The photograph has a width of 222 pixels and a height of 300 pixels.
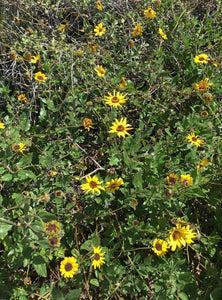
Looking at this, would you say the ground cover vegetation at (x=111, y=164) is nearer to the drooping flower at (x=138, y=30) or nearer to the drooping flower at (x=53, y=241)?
the drooping flower at (x=53, y=241)

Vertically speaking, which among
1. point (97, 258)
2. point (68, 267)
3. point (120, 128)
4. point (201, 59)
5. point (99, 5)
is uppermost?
point (201, 59)

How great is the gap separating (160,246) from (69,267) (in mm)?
622

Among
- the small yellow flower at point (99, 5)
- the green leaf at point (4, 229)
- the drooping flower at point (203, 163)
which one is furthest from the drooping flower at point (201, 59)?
the green leaf at point (4, 229)

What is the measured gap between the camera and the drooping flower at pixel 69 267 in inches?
70.0

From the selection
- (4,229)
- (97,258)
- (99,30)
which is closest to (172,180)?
(97,258)

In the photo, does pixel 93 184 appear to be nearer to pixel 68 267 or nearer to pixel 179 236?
pixel 68 267

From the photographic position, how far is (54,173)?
2.01m

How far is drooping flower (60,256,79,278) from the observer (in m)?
1.78

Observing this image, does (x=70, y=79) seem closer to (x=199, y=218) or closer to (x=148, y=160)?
(x=148, y=160)

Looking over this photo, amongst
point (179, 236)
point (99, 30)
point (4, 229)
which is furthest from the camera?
point (99, 30)

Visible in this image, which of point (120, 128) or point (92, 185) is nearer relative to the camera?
point (92, 185)

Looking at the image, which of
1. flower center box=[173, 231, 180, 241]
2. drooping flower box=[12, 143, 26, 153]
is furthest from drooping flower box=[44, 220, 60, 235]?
flower center box=[173, 231, 180, 241]

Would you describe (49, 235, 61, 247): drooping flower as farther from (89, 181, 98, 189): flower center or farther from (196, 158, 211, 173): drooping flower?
(196, 158, 211, 173): drooping flower

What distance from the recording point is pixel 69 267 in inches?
70.7
